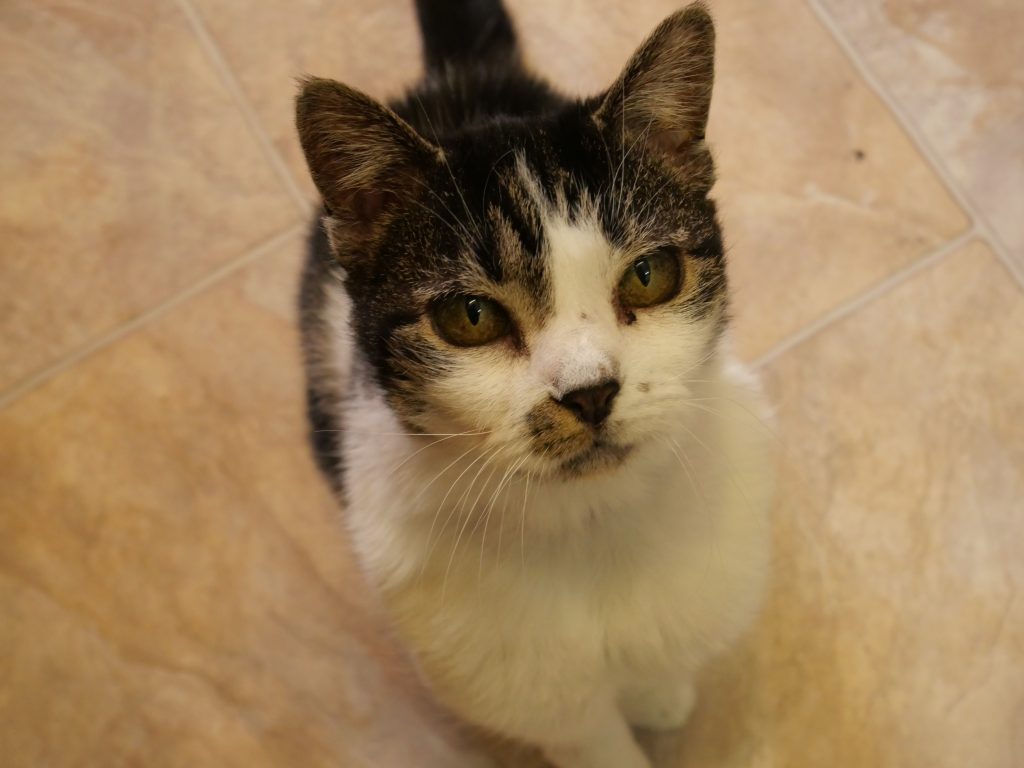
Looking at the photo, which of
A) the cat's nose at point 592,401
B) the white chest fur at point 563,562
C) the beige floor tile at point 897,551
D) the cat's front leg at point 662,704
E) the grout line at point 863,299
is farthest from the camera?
the grout line at point 863,299

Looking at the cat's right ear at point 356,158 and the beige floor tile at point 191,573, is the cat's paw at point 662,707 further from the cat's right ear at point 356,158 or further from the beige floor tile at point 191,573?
the cat's right ear at point 356,158

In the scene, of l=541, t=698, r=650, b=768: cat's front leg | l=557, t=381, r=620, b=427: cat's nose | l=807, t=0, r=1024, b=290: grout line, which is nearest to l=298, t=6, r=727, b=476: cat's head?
l=557, t=381, r=620, b=427: cat's nose

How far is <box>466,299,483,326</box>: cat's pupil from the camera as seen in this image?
0.90 m

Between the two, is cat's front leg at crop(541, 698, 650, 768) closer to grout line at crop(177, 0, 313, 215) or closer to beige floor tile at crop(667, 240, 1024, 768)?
beige floor tile at crop(667, 240, 1024, 768)

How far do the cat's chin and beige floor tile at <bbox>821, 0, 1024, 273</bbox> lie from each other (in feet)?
4.32

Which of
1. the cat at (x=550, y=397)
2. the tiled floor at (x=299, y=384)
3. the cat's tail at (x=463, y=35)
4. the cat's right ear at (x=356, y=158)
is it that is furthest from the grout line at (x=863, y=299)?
the cat's right ear at (x=356, y=158)

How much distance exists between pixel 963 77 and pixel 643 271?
141 centimetres

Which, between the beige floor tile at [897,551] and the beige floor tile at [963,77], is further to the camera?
the beige floor tile at [963,77]

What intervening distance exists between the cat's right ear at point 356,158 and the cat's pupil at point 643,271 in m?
0.24

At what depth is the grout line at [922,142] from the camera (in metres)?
1.77

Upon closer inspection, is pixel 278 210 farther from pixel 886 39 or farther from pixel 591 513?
pixel 886 39

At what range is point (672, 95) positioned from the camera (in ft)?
3.10

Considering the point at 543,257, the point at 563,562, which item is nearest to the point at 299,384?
the point at 563,562

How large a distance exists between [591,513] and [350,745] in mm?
822
